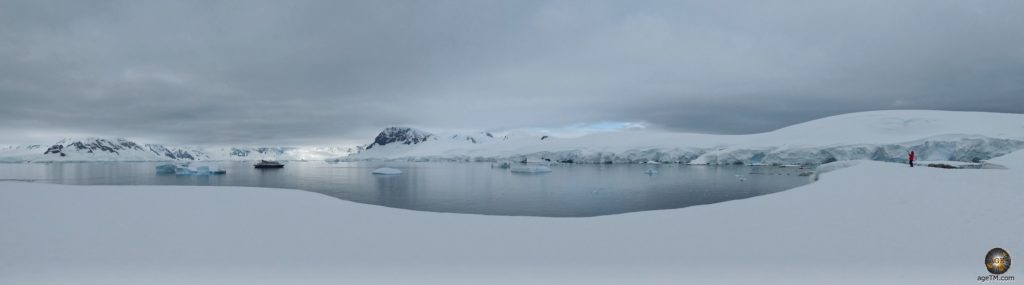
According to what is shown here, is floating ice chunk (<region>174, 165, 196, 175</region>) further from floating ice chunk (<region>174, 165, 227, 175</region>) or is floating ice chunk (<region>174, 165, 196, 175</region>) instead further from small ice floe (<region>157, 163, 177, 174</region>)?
small ice floe (<region>157, 163, 177, 174</region>)

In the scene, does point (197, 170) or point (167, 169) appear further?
point (167, 169)

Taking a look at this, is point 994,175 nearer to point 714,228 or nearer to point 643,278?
point 714,228

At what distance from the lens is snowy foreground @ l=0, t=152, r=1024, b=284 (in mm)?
5277

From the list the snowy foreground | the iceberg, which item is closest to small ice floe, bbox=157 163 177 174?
the iceberg

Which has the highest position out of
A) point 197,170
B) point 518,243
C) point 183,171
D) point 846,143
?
point 846,143

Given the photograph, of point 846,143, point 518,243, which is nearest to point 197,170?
point 518,243

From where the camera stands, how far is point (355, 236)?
284 inches

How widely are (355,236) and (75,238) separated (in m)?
4.10

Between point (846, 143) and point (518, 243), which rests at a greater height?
point (846, 143)

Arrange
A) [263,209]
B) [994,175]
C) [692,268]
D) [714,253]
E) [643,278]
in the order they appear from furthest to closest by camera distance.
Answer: [994,175] → [263,209] → [714,253] → [692,268] → [643,278]

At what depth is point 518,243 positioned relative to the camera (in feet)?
22.0

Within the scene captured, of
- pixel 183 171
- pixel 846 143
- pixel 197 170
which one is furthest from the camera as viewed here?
pixel 846 143

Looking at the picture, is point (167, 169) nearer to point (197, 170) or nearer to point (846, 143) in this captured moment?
point (197, 170)

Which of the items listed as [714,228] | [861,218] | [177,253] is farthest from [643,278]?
[177,253]
